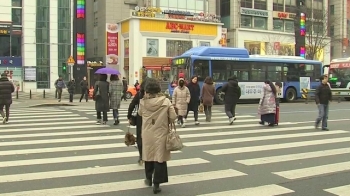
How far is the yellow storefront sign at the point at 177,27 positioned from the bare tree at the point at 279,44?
11.0 m

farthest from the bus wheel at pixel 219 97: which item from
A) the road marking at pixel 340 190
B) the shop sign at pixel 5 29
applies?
the shop sign at pixel 5 29

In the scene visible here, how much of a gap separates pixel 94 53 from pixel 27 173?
48.1 m

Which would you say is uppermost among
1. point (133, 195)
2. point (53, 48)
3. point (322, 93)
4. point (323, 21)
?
point (323, 21)

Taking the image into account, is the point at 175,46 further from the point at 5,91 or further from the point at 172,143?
the point at 172,143

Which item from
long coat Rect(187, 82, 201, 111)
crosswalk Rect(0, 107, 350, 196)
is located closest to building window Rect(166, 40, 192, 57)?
long coat Rect(187, 82, 201, 111)

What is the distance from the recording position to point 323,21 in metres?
52.0

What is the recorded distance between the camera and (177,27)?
153 ft

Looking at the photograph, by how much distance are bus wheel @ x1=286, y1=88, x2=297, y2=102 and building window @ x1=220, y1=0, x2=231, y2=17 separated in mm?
32149

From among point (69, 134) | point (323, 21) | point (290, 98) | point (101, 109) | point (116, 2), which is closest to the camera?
point (69, 134)

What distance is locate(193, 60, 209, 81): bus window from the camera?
23.2 m

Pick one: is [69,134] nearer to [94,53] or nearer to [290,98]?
[290,98]

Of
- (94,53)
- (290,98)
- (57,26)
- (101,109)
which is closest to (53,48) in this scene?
(57,26)

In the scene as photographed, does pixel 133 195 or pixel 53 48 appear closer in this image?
pixel 133 195

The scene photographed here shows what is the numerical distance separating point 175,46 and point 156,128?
41.4 metres
